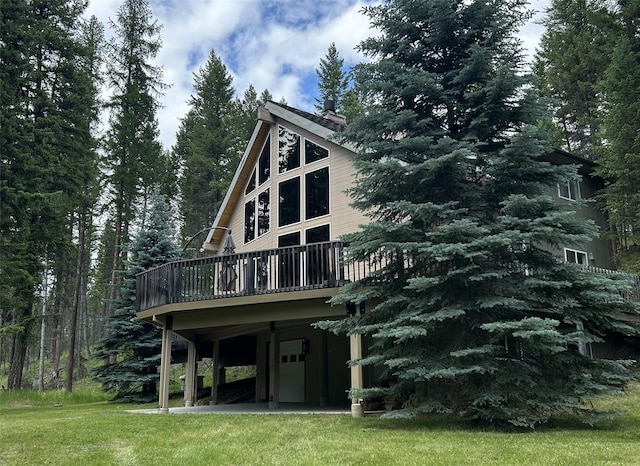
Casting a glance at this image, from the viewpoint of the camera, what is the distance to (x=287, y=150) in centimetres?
1563

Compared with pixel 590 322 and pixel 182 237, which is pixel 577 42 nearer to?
pixel 590 322

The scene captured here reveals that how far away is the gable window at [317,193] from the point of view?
14.3 metres

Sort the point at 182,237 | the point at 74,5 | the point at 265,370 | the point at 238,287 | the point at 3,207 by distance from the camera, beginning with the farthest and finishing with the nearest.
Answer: the point at 182,237 → the point at 74,5 → the point at 265,370 → the point at 3,207 → the point at 238,287

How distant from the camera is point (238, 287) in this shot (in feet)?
39.8

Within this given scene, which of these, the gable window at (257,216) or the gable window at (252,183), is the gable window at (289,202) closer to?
the gable window at (257,216)

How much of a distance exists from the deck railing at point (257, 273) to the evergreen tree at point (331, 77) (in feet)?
77.2

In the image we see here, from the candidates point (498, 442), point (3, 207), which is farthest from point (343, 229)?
point (3, 207)

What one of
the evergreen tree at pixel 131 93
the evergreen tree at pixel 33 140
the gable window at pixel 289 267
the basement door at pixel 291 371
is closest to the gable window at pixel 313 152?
the gable window at pixel 289 267

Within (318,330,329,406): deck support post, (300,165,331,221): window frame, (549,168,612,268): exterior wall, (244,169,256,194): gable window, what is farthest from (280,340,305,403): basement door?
(549,168,612,268): exterior wall

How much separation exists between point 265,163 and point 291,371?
20.0ft

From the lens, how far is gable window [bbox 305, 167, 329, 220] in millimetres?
14312

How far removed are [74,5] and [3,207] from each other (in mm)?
10088

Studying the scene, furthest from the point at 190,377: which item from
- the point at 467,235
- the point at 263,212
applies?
the point at 467,235

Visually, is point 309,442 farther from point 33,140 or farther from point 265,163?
point 33,140
